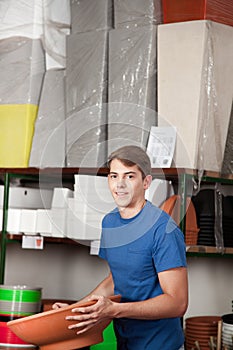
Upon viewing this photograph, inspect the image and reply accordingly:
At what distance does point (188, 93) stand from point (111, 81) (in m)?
0.45

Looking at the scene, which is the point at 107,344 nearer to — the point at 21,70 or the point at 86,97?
the point at 86,97

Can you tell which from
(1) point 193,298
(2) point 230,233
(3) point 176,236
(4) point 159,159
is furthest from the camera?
(1) point 193,298

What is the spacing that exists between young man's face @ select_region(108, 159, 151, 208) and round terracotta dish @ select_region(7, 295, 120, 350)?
32cm

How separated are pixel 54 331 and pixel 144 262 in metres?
0.39

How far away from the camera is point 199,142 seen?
3.45 meters

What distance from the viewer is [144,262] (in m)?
2.48

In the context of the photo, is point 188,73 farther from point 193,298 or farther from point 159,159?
point 193,298

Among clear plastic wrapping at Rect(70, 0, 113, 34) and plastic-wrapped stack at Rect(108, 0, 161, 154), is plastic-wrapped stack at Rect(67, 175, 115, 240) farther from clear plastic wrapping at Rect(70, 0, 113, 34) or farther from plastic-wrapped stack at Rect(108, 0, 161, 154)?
clear plastic wrapping at Rect(70, 0, 113, 34)

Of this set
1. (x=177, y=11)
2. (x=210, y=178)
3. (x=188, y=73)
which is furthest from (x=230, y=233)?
(x=177, y=11)

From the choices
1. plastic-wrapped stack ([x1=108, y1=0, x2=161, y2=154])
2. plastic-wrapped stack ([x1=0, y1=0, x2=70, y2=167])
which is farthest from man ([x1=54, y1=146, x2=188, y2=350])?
plastic-wrapped stack ([x1=0, y1=0, x2=70, y2=167])

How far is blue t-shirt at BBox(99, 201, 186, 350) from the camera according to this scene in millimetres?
2441

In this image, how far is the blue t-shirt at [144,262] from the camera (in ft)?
8.01

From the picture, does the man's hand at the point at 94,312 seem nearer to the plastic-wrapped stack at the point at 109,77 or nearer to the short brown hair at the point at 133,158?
the short brown hair at the point at 133,158

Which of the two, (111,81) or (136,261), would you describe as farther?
(111,81)
